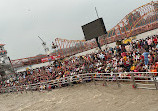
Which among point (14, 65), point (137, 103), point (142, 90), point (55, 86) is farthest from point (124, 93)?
point (14, 65)

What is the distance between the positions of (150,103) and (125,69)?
4107mm

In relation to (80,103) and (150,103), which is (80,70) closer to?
(80,103)

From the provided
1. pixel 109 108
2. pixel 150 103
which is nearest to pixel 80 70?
pixel 109 108

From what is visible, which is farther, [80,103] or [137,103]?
[80,103]

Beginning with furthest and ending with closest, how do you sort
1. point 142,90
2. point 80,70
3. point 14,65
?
point 14,65 → point 80,70 → point 142,90

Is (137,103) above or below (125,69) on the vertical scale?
below

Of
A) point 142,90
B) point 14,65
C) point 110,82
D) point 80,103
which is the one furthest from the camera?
point 14,65

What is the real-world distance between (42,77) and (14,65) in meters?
19.8

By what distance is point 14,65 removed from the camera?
32844 millimetres

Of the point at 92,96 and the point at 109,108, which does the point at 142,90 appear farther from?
the point at 92,96

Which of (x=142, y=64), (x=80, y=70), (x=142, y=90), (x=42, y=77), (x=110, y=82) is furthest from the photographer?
(x=42, y=77)

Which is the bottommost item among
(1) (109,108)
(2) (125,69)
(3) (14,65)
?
(1) (109,108)

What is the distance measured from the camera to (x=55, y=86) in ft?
41.3

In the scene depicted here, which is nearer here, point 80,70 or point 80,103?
point 80,103
